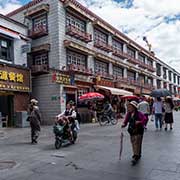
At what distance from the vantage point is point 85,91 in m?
23.5

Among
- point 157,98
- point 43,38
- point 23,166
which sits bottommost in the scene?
point 23,166

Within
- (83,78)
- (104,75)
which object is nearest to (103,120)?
(83,78)

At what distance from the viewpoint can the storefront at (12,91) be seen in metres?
17.4

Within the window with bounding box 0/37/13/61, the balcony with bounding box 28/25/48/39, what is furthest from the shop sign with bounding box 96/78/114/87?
the window with bounding box 0/37/13/61

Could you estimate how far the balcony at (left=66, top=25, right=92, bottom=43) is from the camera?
21.4 meters

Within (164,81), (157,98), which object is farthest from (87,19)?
(164,81)

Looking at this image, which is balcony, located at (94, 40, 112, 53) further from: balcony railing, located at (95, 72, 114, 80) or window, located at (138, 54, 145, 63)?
window, located at (138, 54, 145, 63)

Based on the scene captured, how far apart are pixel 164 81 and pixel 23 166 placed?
48.0 meters

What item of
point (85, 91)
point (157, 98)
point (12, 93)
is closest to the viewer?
point (157, 98)

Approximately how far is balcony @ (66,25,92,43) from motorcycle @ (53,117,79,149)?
13.0m

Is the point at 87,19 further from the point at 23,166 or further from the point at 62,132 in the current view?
the point at 23,166

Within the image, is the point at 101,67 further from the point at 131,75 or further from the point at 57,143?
the point at 57,143

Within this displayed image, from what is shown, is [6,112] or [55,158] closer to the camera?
[55,158]

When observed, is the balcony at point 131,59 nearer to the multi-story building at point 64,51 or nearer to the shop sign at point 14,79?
the multi-story building at point 64,51
